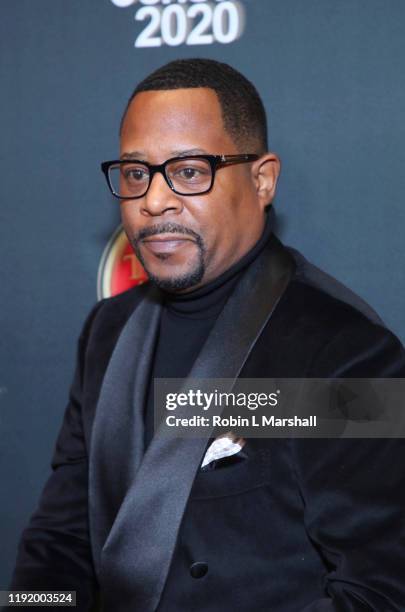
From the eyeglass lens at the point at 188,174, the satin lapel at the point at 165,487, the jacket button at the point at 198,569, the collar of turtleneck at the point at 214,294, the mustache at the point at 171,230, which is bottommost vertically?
the jacket button at the point at 198,569

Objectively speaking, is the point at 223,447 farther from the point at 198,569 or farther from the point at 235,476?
the point at 198,569

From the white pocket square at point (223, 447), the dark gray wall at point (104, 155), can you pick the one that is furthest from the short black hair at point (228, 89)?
the white pocket square at point (223, 447)

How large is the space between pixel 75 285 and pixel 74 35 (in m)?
0.43

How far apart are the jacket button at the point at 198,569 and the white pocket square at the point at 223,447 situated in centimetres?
12

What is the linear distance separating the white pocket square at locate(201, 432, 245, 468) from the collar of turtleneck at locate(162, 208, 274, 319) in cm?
18

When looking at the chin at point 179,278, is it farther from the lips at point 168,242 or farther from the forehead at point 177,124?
the forehead at point 177,124

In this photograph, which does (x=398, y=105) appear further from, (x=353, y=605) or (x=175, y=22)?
(x=353, y=605)

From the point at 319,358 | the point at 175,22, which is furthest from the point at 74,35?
the point at 319,358

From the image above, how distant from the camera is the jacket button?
3.42ft

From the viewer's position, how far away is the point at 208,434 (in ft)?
3.51

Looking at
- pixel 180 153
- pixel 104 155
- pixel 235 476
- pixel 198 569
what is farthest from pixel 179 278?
pixel 104 155

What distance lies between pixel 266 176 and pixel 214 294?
173mm

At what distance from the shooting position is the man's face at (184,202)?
1.06 meters

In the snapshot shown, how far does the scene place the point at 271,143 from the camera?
1394 mm
